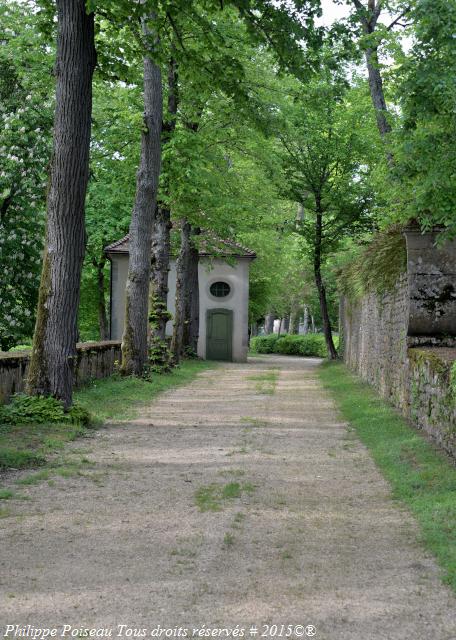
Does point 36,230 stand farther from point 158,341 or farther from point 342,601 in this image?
point 342,601

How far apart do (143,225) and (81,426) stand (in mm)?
8573

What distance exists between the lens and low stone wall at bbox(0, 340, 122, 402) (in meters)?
11.8

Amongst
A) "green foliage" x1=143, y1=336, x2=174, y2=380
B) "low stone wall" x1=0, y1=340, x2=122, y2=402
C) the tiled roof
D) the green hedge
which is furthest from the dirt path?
the green hedge

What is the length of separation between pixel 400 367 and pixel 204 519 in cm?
787

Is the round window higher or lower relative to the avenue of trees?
lower

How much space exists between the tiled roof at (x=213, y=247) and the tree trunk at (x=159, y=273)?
7.23 m

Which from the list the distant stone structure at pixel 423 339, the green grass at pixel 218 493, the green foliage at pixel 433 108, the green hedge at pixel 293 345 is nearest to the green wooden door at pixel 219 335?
the green hedge at pixel 293 345

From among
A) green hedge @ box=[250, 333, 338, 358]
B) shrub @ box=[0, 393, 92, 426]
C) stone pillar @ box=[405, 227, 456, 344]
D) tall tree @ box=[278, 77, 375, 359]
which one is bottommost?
green hedge @ box=[250, 333, 338, 358]

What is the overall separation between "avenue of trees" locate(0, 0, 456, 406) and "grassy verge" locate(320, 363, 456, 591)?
3.18 meters

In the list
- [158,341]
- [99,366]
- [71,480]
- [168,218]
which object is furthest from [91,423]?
[168,218]

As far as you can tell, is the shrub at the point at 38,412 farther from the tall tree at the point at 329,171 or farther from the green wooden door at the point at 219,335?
the green wooden door at the point at 219,335

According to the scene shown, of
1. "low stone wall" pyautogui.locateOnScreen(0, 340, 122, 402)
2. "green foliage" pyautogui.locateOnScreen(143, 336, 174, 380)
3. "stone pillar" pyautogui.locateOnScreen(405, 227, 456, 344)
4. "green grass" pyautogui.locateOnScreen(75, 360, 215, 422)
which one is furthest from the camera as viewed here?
"green foliage" pyautogui.locateOnScreen(143, 336, 174, 380)

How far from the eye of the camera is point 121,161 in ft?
70.5

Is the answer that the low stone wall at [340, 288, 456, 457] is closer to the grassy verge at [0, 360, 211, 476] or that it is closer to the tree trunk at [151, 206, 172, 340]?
the grassy verge at [0, 360, 211, 476]
